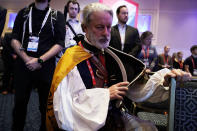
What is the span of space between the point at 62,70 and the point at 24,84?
0.80 meters

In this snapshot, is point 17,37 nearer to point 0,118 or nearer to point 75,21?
point 75,21

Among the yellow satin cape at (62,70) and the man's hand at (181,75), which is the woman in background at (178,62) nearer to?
the man's hand at (181,75)

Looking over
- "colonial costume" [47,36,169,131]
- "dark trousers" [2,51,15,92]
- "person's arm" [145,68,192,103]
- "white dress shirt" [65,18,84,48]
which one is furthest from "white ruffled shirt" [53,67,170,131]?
"dark trousers" [2,51,15,92]

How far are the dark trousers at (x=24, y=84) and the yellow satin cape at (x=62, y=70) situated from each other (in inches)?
25.6

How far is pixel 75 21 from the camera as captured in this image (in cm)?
281

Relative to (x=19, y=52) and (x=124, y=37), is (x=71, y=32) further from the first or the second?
(x=19, y=52)

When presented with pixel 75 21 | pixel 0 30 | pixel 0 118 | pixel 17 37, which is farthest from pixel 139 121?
pixel 0 118

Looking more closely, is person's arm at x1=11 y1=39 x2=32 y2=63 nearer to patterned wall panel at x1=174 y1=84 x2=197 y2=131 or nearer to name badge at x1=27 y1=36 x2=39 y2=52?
name badge at x1=27 y1=36 x2=39 y2=52

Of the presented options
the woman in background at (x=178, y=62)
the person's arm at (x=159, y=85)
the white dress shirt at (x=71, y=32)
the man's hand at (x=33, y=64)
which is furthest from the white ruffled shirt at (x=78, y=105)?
the woman in background at (x=178, y=62)

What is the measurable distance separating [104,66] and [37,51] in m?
0.83

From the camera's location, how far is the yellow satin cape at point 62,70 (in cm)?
113

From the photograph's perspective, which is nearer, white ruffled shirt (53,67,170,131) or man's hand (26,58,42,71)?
white ruffled shirt (53,67,170,131)

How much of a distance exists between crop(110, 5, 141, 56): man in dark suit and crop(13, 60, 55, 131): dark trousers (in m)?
1.26

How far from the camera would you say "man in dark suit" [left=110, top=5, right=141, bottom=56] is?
9.10 feet
